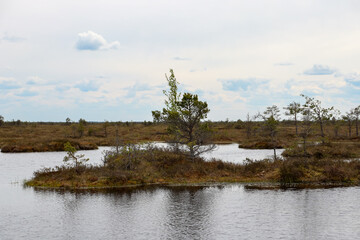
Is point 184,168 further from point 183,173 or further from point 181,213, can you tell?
point 181,213

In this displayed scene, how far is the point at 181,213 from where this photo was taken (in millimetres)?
26203

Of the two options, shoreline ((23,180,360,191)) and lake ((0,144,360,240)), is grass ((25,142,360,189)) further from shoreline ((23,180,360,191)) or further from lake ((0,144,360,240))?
lake ((0,144,360,240))

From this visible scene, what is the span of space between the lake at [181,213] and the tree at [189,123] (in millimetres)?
10010

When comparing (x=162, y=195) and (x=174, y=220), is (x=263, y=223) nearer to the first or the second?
(x=174, y=220)

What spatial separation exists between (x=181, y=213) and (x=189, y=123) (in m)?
21.1

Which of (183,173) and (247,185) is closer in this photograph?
(247,185)

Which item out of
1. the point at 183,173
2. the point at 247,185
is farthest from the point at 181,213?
the point at 183,173

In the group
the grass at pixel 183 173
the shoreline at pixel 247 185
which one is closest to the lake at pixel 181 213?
the shoreline at pixel 247 185

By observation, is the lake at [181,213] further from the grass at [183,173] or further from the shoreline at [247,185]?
the grass at [183,173]

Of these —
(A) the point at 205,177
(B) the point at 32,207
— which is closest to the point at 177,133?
(A) the point at 205,177

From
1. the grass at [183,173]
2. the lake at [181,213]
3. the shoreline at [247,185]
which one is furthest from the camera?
the grass at [183,173]

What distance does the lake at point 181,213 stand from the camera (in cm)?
2148

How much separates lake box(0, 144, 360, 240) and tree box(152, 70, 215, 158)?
1001 centimetres

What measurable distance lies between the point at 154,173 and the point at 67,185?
32.3 ft
